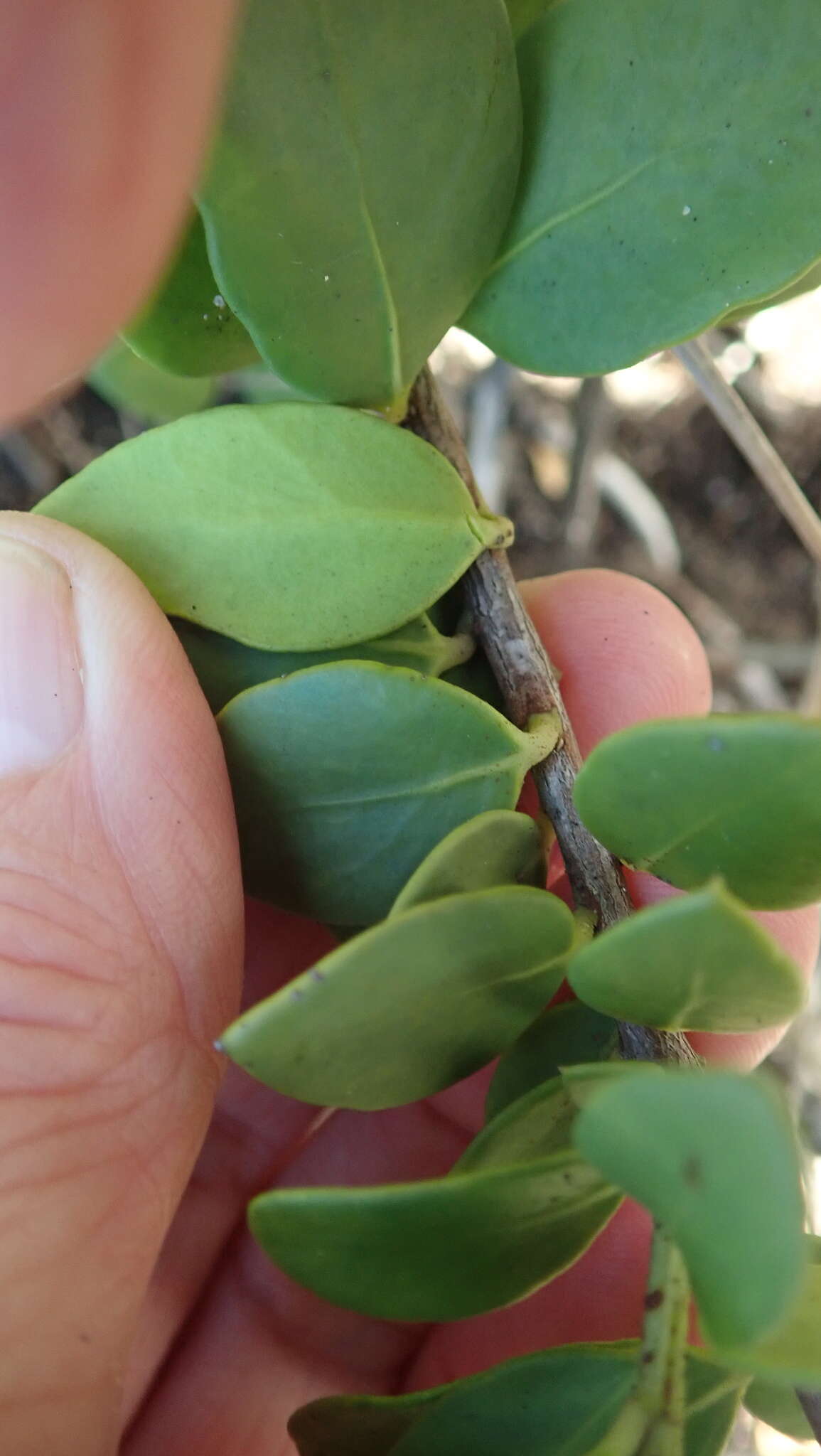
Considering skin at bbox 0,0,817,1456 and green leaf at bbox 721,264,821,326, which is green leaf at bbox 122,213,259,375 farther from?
green leaf at bbox 721,264,821,326

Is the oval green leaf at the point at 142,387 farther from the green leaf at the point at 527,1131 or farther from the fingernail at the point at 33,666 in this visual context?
the green leaf at the point at 527,1131

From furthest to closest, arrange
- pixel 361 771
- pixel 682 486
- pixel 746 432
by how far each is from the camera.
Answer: pixel 682 486 < pixel 746 432 < pixel 361 771

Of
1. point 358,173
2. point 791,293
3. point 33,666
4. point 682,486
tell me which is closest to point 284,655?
point 33,666

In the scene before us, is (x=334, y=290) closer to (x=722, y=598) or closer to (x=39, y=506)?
(x=39, y=506)

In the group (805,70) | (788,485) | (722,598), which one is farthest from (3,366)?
(722,598)

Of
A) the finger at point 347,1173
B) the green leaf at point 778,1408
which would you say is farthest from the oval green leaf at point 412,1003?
the finger at point 347,1173

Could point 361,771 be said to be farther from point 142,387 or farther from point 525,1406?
point 142,387

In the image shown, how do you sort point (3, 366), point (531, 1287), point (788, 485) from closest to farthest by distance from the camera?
point (3, 366)
point (531, 1287)
point (788, 485)
